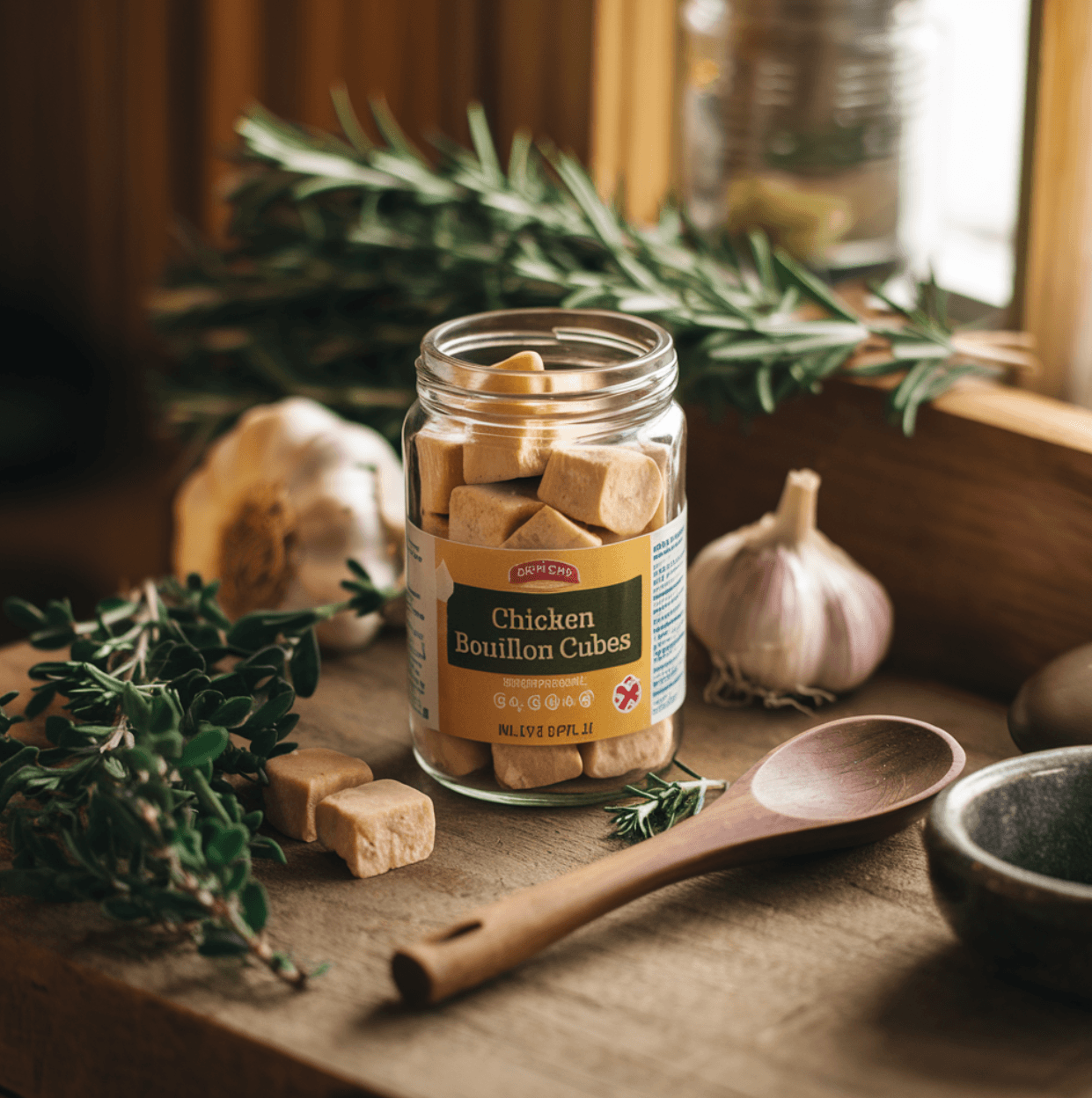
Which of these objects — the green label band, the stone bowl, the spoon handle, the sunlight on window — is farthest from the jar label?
the sunlight on window

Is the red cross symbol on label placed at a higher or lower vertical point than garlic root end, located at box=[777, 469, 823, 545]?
lower

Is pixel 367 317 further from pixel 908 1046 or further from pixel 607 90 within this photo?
pixel 908 1046

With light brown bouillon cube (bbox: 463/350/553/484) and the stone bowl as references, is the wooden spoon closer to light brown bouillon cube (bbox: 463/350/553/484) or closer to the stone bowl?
the stone bowl

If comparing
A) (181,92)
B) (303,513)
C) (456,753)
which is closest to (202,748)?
(456,753)

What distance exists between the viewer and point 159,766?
654 millimetres

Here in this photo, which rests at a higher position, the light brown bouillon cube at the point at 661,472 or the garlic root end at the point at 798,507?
the light brown bouillon cube at the point at 661,472

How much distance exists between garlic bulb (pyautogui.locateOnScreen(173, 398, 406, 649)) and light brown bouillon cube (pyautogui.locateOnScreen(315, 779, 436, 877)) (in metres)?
0.29

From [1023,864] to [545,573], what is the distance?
0.99 ft

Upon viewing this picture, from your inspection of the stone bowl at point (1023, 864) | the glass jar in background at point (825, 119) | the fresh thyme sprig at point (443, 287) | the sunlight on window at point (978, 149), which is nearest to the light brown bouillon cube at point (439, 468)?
the fresh thyme sprig at point (443, 287)

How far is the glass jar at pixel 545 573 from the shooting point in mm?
754

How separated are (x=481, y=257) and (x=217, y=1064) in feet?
2.33

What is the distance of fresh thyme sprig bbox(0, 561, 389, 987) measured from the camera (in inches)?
24.4

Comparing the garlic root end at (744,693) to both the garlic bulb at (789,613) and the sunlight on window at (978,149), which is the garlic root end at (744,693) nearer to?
the garlic bulb at (789,613)

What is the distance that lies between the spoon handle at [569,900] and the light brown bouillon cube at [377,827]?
0.37 feet
